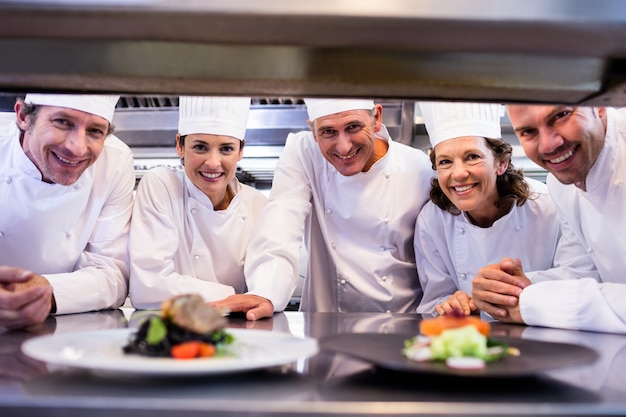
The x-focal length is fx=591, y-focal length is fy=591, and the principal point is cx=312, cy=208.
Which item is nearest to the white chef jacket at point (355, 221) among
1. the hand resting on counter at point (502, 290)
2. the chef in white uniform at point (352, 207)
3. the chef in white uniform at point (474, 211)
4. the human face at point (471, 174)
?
the chef in white uniform at point (352, 207)

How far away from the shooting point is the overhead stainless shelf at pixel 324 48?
0.79m

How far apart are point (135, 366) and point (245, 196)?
1.95 metres

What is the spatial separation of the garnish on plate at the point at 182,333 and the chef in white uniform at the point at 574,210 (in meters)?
1.02

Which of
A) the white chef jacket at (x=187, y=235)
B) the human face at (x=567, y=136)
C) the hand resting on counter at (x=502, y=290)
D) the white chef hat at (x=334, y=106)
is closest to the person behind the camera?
the hand resting on counter at (x=502, y=290)

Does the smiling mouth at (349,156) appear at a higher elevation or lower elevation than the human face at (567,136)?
higher

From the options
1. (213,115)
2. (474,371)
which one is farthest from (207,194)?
(474,371)

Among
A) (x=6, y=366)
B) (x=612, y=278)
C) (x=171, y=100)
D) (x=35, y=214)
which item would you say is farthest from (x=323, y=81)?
(x=171, y=100)

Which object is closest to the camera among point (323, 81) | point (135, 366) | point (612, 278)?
point (135, 366)

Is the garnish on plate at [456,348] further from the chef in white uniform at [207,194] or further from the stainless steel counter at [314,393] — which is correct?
the chef in white uniform at [207,194]

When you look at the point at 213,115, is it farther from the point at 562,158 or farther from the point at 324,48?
the point at 324,48

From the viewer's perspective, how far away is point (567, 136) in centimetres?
174

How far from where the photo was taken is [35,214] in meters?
2.02

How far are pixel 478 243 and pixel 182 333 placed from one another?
164 cm

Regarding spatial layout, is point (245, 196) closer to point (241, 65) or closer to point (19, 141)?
point (19, 141)
